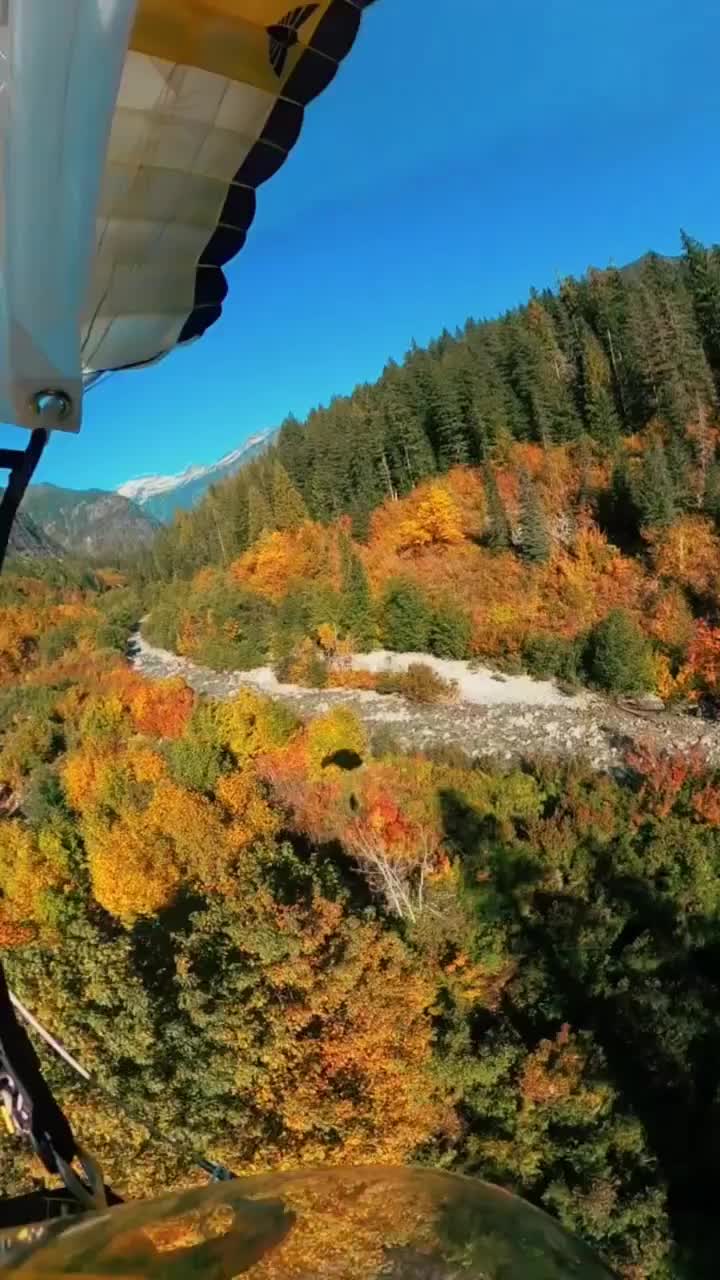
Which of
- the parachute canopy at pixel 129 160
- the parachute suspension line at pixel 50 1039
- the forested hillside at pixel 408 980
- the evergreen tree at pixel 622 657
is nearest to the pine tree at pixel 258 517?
the evergreen tree at pixel 622 657

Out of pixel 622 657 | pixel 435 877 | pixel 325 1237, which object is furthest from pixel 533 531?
pixel 325 1237

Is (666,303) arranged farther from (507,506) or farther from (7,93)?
(7,93)

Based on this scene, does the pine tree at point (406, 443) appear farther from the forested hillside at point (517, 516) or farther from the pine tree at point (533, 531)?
the pine tree at point (533, 531)

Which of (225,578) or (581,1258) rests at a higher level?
(225,578)

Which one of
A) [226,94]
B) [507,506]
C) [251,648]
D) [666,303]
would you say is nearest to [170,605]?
[251,648]

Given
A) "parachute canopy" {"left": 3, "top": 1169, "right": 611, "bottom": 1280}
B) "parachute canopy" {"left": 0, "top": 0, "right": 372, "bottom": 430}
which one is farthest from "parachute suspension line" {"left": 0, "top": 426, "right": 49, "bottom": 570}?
"parachute canopy" {"left": 3, "top": 1169, "right": 611, "bottom": 1280}

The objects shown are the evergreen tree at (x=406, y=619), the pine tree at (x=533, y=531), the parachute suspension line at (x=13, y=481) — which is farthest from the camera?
the pine tree at (x=533, y=531)

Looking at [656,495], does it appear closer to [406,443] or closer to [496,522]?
[496,522]
